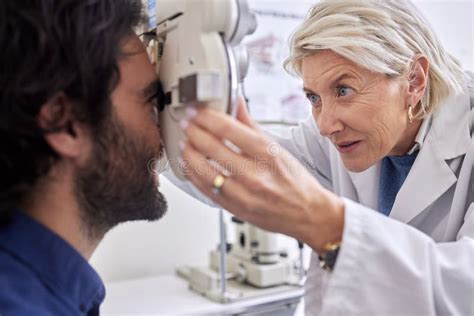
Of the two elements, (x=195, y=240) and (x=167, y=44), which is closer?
(x=167, y=44)

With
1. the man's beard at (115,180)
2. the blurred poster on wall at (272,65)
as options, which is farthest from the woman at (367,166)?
the blurred poster on wall at (272,65)

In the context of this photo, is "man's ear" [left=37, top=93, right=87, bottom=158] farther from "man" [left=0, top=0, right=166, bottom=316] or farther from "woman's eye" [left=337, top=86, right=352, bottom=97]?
"woman's eye" [left=337, top=86, right=352, bottom=97]

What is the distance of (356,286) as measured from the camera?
26.8 inches

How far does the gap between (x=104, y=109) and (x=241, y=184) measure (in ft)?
0.88

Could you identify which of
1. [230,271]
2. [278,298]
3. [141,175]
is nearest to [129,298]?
[230,271]

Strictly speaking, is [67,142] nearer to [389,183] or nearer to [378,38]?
[378,38]

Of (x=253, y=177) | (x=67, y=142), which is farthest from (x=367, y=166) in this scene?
(x=67, y=142)

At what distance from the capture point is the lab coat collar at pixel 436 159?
42.7 inches

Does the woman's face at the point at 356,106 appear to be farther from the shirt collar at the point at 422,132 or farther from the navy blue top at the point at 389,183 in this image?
the navy blue top at the point at 389,183

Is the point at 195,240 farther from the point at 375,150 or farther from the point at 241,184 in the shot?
the point at 241,184

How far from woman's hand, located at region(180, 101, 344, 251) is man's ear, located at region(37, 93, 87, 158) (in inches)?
7.4

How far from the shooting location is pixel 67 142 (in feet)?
2.35

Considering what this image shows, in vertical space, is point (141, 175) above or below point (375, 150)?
above

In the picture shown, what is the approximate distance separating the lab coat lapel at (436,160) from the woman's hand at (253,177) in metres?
0.53
